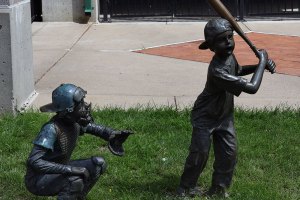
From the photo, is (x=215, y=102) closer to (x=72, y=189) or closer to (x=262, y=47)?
(x=72, y=189)

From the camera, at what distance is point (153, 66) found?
9.73 meters

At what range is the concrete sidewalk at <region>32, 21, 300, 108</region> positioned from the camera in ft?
25.8

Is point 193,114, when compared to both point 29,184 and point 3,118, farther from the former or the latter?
point 3,118

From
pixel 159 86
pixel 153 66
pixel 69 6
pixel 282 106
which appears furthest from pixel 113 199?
pixel 69 6

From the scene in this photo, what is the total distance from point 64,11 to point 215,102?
10.6m

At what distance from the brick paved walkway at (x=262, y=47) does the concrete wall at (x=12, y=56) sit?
11.9 ft

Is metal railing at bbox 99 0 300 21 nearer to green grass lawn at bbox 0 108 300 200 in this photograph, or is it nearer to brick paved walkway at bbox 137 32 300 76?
brick paved walkway at bbox 137 32 300 76

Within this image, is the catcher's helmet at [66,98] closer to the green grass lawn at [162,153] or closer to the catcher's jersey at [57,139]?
the catcher's jersey at [57,139]

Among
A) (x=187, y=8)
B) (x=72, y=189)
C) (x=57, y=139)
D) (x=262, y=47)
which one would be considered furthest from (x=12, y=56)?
(x=187, y=8)

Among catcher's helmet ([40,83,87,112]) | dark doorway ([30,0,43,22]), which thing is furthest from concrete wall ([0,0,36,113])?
dark doorway ([30,0,43,22])

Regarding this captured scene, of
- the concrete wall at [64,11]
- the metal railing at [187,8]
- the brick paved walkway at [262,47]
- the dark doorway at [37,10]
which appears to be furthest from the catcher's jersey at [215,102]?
the dark doorway at [37,10]

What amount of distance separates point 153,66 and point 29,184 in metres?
5.69

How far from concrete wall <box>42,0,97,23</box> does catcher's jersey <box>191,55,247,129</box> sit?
33.9 ft

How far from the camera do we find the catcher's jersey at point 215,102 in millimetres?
4434
